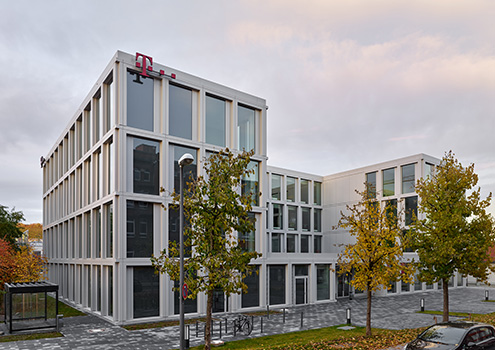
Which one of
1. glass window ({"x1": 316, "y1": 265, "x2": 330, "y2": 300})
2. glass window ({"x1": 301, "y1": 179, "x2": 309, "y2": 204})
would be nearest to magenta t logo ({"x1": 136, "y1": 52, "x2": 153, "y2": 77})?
glass window ({"x1": 316, "y1": 265, "x2": 330, "y2": 300})

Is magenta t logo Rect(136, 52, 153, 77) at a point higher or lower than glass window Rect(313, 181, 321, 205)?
higher

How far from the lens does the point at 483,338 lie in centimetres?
1361

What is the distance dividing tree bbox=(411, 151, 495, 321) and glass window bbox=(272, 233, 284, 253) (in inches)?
1038

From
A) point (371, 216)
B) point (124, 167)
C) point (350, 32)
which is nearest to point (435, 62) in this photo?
point (350, 32)

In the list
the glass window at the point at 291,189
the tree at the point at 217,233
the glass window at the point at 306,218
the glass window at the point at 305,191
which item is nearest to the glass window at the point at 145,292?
the tree at the point at 217,233

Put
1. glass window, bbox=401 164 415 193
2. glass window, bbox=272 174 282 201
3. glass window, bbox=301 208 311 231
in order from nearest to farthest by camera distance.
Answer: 1. glass window, bbox=401 164 415 193
2. glass window, bbox=272 174 282 201
3. glass window, bbox=301 208 311 231

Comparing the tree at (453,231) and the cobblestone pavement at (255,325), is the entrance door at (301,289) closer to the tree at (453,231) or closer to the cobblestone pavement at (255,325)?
the cobblestone pavement at (255,325)

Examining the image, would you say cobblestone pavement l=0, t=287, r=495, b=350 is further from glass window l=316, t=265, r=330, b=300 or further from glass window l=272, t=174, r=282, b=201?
glass window l=272, t=174, r=282, b=201

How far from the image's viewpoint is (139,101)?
1038 inches

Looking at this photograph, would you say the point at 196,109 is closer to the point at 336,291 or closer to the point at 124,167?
the point at 124,167

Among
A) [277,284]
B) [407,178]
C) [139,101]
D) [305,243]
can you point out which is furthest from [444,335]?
[305,243]

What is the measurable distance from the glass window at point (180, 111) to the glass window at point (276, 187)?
2237cm

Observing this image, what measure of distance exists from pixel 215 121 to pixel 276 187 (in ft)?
69.3

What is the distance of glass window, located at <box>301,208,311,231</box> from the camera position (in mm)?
52469
